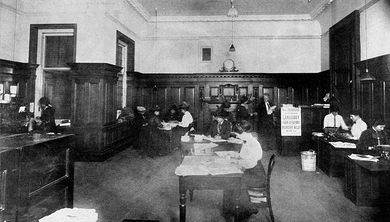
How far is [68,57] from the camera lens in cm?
923

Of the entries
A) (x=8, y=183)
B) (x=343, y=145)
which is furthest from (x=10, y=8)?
(x=343, y=145)

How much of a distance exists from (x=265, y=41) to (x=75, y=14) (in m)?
7.44

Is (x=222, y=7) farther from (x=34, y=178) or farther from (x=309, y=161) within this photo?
(x=34, y=178)

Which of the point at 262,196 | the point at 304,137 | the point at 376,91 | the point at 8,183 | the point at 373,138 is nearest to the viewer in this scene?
the point at 8,183

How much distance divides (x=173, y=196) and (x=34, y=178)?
93.2 inches

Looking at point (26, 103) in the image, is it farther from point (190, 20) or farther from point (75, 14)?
point (190, 20)

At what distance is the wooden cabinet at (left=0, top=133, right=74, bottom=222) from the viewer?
244 cm

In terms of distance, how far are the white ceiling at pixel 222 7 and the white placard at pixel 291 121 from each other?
422 centimetres

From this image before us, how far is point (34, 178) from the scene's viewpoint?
8.93ft

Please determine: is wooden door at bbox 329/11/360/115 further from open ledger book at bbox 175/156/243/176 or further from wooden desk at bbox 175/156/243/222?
wooden desk at bbox 175/156/243/222

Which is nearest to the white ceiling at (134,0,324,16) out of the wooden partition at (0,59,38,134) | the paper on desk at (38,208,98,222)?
the wooden partition at (0,59,38,134)

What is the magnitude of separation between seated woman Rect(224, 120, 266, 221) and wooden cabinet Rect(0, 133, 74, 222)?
2255 mm

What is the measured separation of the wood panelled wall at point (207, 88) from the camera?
10.4m

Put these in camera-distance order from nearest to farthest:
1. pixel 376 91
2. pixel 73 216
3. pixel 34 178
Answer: pixel 73 216 → pixel 34 178 → pixel 376 91
